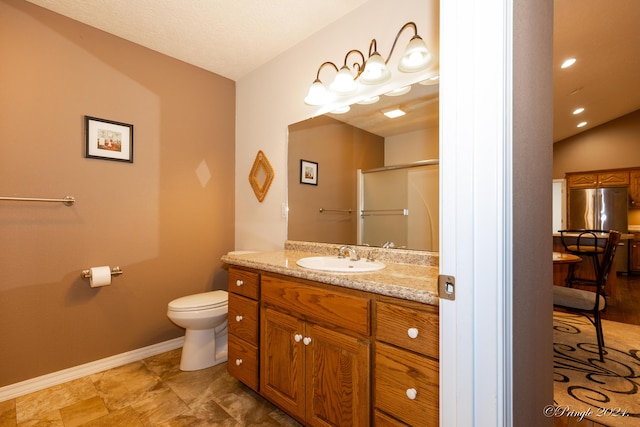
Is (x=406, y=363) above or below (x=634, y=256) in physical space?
above

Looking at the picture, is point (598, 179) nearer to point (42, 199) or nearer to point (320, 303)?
point (320, 303)

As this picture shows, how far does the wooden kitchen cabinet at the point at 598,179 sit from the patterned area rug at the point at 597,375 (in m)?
4.50

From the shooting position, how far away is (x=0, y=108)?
1759 millimetres

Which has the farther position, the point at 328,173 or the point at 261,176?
the point at 261,176

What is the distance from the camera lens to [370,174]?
196 cm

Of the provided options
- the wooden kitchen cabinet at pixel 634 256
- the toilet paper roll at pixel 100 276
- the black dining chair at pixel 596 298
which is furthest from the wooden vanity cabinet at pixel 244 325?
the wooden kitchen cabinet at pixel 634 256

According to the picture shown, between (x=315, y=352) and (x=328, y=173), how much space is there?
1.26 meters

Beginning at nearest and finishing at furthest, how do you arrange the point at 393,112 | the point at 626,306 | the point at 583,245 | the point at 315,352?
the point at 315,352
the point at 393,112
the point at 583,245
the point at 626,306

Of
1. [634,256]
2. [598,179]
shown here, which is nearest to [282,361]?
[634,256]

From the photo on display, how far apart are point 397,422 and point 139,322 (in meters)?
2.09

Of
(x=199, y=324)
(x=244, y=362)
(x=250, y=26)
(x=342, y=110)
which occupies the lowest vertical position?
(x=244, y=362)

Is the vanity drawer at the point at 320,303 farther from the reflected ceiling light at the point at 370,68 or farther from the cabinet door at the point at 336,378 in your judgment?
the reflected ceiling light at the point at 370,68

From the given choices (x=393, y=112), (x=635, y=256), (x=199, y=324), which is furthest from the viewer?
(x=635, y=256)

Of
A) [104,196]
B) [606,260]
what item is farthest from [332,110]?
[606,260]
